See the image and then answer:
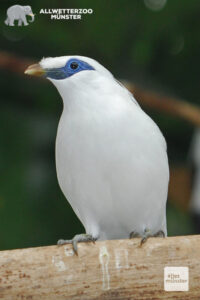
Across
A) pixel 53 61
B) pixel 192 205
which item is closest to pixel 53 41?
pixel 53 61

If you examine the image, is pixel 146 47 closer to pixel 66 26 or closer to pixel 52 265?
pixel 66 26

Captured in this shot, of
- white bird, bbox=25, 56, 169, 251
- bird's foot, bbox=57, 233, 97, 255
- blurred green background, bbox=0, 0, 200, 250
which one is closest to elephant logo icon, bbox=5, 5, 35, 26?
blurred green background, bbox=0, 0, 200, 250

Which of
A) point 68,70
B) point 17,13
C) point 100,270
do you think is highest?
point 17,13

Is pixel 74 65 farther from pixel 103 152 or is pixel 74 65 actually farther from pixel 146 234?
pixel 146 234

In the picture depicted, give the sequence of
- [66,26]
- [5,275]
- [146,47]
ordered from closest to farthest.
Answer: [5,275] < [66,26] < [146,47]

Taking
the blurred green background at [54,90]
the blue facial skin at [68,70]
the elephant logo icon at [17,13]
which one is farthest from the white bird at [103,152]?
the blurred green background at [54,90]

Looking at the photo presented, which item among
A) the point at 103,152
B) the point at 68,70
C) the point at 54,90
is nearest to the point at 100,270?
the point at 103,152
